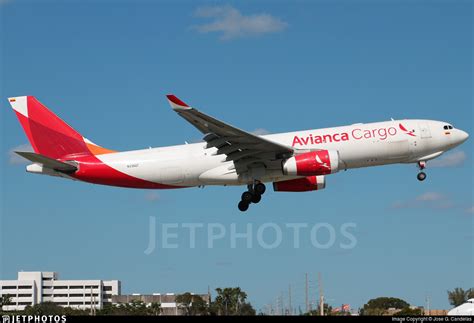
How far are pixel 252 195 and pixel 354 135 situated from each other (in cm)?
744

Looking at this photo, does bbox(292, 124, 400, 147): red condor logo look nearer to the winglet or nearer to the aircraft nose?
the aircraft nose

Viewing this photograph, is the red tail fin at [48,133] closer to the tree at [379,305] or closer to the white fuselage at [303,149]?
the white fuselage at [303,149]

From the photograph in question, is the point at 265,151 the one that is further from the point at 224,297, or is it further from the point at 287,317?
the point at 287,317

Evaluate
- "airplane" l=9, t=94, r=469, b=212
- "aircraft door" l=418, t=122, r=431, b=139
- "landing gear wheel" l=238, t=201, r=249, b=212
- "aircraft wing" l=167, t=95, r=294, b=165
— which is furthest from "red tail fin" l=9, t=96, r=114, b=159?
"aircraft door" l=418, t=122, r=431, b=139

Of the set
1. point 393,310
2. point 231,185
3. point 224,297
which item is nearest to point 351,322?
point 224,297

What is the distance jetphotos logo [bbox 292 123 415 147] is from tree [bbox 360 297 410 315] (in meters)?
9.92

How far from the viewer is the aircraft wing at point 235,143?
154 feet

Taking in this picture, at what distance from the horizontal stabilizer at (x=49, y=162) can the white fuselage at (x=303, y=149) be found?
2.06 metres

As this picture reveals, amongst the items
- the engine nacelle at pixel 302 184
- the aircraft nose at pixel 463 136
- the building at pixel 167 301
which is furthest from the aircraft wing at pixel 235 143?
the aircraft nose at pixel 463 136

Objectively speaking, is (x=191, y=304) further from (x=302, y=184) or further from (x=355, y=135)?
(x=302, y=184)

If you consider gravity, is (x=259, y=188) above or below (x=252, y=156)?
below

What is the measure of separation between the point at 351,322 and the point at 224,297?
507 inches

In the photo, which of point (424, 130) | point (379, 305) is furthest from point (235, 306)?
point (424, 130)

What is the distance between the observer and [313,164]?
161 ft
